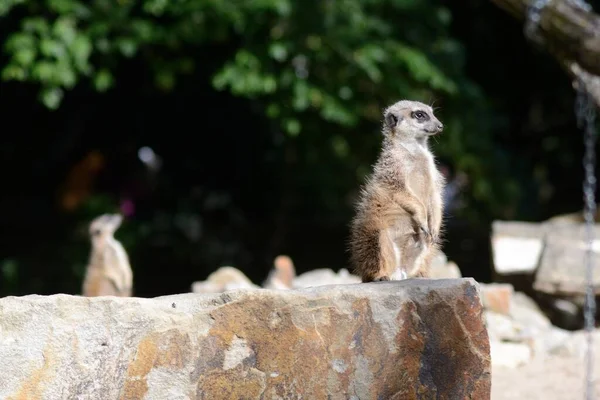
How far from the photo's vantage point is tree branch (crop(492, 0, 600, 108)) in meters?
5.65

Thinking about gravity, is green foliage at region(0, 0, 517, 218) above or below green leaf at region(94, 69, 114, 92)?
above

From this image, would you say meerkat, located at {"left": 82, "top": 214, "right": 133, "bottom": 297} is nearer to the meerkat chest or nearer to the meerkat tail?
the meerkat tail

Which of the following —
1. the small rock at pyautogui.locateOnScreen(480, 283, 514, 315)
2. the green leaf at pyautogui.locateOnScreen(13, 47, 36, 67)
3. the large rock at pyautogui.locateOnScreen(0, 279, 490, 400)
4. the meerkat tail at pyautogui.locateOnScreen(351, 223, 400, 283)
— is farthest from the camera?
the green leaf at pyautogui.locateOnScreen(13, 47, 36, 67)

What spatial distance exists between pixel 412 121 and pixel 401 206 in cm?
39

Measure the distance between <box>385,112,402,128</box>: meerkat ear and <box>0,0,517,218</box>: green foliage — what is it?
2.76m

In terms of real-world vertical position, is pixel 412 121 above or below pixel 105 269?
above

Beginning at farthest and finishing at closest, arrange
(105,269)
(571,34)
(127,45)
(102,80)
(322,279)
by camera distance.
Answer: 1. (102,80)
2. (127,45)
3. (322,279)
4. (105,269)
5. (571,34)

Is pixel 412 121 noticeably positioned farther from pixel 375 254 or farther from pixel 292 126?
pixel 292 126

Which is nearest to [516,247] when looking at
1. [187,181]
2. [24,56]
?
[24,56]

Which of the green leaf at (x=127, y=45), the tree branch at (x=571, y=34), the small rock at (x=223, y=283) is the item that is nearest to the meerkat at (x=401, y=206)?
the tree branch at (x=571, y=34)

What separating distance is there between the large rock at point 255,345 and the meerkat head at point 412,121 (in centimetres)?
102

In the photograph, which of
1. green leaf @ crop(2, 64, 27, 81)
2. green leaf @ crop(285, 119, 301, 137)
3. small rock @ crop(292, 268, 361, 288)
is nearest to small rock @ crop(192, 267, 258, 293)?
small rock @ crop(292, 268, 361, 288)

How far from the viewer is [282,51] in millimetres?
6855

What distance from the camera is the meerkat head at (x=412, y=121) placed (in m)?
3.88
